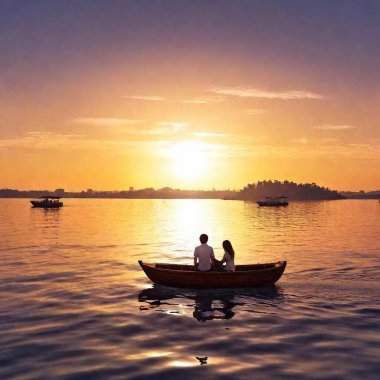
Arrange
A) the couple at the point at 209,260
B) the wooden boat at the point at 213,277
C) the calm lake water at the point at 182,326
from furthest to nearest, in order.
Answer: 1. the couple at the point at 209,260
2. the wooden boat at the point at 213,277
3. the calm lake water at the point at 182,326

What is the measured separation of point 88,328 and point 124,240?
3799cm

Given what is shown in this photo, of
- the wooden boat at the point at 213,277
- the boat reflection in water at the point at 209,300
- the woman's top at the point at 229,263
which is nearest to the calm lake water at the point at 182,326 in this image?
the boat reflection in water at the point at 209,300

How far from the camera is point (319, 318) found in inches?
704

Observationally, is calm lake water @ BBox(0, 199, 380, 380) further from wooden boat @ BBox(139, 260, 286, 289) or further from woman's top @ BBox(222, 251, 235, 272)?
woman's top @ BBox(222, 251, 235, 272)

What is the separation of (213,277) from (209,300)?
1.68 meters

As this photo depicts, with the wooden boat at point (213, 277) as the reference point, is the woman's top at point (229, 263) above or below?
above

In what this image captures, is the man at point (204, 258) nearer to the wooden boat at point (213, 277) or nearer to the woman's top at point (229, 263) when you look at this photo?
the wooden boat at point (213, 277)

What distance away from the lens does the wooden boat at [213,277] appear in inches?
904

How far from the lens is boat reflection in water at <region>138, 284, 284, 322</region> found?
19.2 m

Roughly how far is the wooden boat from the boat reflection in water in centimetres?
35

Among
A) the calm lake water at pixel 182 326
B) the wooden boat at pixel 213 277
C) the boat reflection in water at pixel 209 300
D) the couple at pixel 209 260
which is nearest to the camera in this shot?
the calm lake water at pixel 182 326

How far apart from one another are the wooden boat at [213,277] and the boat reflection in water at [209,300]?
0.35 meters

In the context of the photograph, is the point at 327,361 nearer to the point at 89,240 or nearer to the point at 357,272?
the point at 357,272

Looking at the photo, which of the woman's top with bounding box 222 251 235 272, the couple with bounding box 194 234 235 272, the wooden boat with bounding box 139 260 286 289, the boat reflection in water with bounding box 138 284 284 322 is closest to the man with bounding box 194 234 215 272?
the couple with bounding box 194 234 235 272
